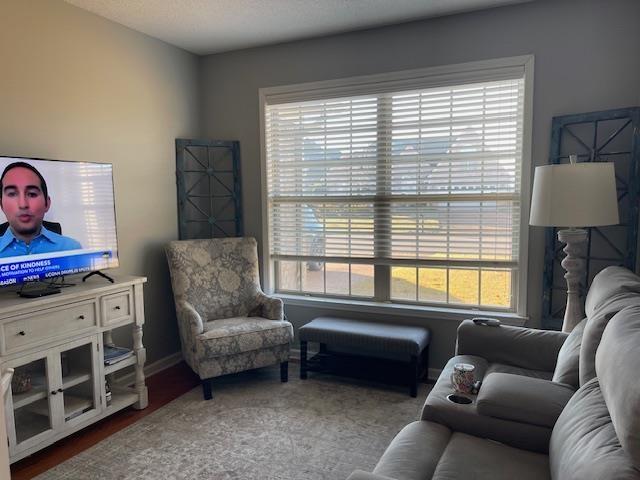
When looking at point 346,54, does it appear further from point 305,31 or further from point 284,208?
point 284,208

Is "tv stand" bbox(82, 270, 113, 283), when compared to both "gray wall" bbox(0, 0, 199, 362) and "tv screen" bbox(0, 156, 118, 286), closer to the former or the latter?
"tv screen" bbox(0, 156, 118, 286)

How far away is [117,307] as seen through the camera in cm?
276

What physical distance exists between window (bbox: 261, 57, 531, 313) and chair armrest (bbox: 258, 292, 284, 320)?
471mm

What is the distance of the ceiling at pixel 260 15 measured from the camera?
2.93m

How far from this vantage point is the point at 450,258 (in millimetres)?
3365

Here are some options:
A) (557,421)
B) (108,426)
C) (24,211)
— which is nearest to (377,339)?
(557,421)

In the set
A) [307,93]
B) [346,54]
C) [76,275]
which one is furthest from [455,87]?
[76,275]

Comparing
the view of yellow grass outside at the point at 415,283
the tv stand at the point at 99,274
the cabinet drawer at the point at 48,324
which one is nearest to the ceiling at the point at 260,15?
the tv stand at the point at 99,274

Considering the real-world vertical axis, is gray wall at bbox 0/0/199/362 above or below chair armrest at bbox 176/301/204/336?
above

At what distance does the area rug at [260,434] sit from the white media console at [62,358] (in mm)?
200

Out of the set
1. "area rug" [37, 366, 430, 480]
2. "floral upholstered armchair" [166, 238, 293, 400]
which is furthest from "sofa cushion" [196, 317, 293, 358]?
"area rug" [37, 366, 430, 480]

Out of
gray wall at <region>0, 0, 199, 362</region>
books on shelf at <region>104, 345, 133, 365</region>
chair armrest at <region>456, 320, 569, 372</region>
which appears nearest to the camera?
chair armrest at <region>456, 320, 569, 372</region>

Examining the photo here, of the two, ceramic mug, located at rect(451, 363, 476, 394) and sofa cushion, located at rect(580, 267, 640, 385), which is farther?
ceramic mug, located at rect(451, 363, 476, 394)

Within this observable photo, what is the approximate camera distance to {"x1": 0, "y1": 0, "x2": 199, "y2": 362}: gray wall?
103 inches
